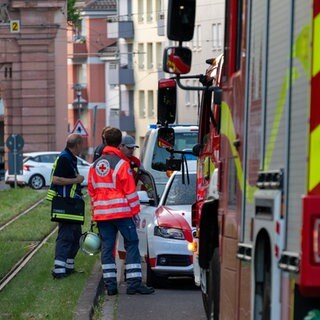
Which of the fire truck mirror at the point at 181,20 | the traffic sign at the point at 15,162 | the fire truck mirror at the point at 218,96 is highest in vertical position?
the fire truck mirror at the point at 181,20

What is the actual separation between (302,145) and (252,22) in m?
1.76

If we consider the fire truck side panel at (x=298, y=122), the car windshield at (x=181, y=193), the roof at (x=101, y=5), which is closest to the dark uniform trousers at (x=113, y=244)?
the car windshield at (x=181, y=193)

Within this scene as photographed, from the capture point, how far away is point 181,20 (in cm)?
963

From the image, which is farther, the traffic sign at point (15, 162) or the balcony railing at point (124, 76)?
the balcony railing at point (124, 76)

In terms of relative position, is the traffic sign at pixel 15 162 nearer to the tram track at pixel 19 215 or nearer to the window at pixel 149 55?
the tram track at pixel 19 215

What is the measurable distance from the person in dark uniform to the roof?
272 ft

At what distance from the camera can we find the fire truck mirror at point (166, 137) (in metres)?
13.7

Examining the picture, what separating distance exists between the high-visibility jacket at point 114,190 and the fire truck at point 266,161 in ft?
15.1

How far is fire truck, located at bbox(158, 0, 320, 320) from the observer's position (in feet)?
21.4

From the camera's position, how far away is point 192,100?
68875 mm

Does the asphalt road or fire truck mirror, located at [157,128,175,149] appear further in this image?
the asphalt road

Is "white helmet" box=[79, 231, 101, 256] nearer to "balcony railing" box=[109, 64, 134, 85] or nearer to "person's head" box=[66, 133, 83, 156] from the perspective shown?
"person's head" box=[66, 133, 83, 156]

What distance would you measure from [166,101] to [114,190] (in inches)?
106

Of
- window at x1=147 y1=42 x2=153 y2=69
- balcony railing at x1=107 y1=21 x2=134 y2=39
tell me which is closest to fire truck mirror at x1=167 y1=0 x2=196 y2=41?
window at x1=147 y1=42 x2=153 y2=69
